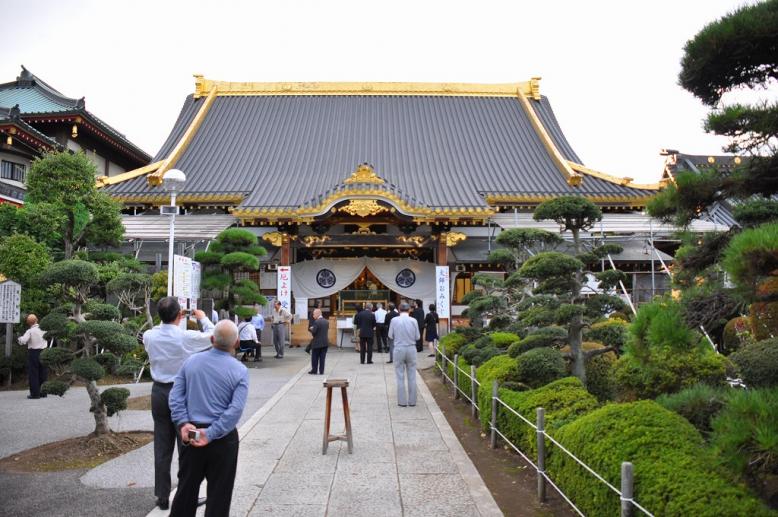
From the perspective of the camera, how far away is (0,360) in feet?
41.8

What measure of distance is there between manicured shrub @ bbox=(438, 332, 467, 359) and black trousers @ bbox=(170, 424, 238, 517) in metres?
9.27

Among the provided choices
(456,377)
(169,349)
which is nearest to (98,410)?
(169,349)

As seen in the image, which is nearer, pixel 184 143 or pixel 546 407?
pixel 546 407

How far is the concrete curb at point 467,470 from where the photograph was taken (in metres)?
5.18

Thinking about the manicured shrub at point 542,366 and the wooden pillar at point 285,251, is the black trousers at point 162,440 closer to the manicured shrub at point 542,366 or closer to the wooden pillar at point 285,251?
the manicured shrub at point 542,366

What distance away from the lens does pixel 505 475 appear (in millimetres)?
6324

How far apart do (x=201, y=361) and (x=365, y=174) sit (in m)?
15.4

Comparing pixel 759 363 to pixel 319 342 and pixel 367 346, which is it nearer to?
pixel 319 342

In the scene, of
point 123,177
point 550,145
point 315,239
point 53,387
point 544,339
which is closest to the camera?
point 53,387

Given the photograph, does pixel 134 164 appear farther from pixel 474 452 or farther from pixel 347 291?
pixel 474 452

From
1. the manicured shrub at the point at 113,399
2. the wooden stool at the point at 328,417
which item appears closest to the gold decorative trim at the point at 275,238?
the manicured shrub at the point at 113,399

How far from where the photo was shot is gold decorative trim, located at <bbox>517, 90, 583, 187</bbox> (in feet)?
70.4

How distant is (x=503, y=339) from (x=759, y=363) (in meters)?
6.63

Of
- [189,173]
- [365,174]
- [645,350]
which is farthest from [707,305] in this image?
[189,173]
